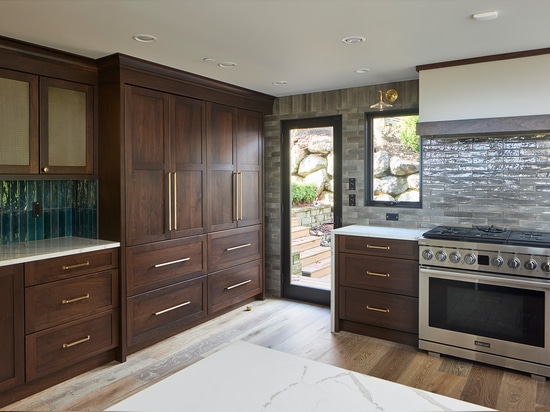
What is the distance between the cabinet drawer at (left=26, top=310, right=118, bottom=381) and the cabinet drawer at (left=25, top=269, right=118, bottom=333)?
58 millimetres

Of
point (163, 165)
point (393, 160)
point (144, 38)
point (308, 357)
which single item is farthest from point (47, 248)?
point (393, 160)

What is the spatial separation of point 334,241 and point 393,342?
0.99m

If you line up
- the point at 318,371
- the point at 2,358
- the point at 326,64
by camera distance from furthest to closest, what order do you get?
Answer: the point at 326,64, the point at 2,358, the point at 318,371

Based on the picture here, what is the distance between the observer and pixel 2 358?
8.79 feet

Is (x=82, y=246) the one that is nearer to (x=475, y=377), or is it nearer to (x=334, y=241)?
(x=334, y=241)

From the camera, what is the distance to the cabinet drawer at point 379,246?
3.60 meters

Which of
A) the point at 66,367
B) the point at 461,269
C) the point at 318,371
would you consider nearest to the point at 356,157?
the point at 461,269

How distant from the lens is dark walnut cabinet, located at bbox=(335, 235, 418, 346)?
362 cm

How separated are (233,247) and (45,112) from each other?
2126 millimetres

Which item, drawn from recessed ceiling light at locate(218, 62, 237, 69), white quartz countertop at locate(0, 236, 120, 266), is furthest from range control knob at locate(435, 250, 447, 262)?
white quartz countertop at locate(0, 236, 120, 266)

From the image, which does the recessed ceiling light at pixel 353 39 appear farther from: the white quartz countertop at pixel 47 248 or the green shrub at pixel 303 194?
the white quartz countertop at pixel 47 248

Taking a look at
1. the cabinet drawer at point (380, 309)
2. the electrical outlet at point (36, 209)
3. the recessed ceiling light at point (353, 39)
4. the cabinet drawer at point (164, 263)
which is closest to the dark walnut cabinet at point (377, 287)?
the cabinet drawer at point (380, 309)

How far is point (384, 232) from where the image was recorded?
3830 millimetres

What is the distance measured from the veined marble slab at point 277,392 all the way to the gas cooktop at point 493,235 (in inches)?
96.0
